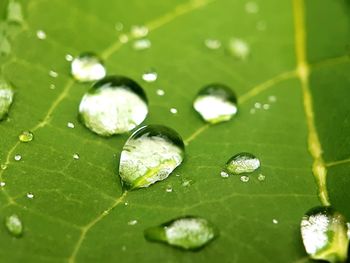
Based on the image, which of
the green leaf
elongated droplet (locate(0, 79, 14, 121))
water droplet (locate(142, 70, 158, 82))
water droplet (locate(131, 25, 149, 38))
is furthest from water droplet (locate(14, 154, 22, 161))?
water droplet (locate(131, 25, 149, 38))

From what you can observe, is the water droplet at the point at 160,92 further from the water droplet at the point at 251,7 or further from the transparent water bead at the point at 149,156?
the water droplet at the point at 251,7

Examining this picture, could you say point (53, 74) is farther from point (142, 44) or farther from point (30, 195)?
point (30, 195)

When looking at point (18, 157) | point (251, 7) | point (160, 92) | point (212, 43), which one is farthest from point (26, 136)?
point (251, 7)

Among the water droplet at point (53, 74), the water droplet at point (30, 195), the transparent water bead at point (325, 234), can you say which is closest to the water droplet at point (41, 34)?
the water droplet at point (53, 74)

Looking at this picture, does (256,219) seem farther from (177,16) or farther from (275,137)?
(177,16)

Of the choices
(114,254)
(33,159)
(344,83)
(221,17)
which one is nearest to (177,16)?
(221,17)

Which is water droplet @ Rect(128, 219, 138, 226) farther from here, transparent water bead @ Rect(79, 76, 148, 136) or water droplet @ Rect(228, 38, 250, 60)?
water droplet @ Rect(228, 38, 250, 60)

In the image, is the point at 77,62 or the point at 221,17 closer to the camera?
the point at 77,62

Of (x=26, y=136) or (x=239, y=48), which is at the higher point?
(x=239, y=48)
